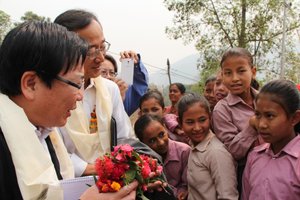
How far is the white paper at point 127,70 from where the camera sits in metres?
3.07

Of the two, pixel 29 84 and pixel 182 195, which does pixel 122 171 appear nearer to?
pixel 29 84

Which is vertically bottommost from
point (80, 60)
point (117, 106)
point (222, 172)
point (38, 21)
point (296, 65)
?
point (296, 65)

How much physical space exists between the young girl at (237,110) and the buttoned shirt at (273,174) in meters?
0.14

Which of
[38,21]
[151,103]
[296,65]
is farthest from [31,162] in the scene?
[296,65]

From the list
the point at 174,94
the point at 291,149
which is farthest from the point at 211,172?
the point at 174,94

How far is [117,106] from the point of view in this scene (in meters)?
2.68

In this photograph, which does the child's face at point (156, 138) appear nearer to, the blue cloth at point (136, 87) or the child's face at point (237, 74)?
the blue cloth at point (136, 87)

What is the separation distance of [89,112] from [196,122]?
Result: 96cm

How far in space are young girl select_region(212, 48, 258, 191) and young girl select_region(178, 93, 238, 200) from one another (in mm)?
102

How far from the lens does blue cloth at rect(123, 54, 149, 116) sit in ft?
11.3

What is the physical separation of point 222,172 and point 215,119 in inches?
17.9

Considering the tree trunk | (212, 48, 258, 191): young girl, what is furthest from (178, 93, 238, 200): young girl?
the tree trunk

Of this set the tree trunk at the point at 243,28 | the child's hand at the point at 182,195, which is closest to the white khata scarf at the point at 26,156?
Result: the child's hand at the point at 182,195

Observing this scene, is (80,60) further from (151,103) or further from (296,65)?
(296,65)
